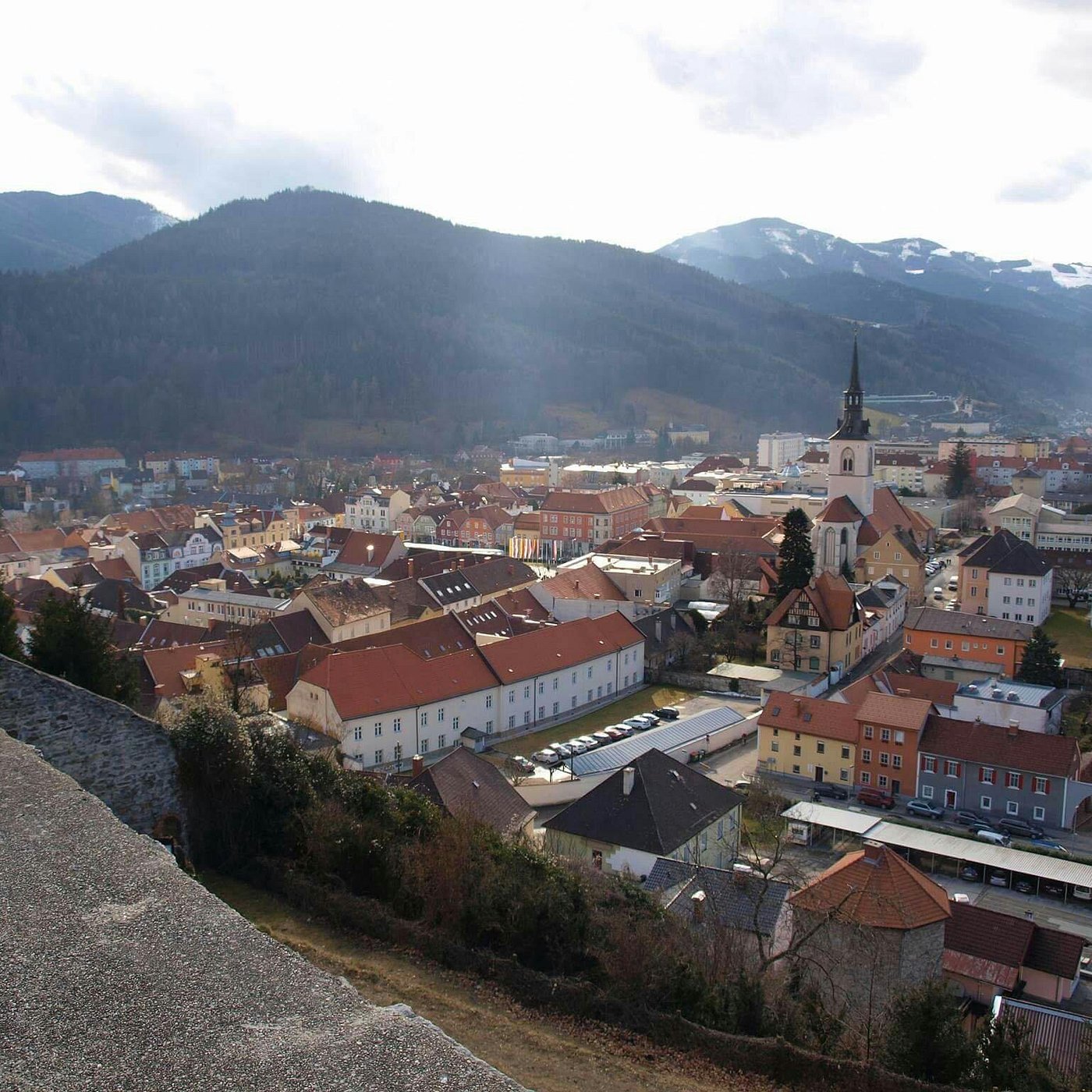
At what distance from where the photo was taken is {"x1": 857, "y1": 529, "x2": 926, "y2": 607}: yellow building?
46.0 meters

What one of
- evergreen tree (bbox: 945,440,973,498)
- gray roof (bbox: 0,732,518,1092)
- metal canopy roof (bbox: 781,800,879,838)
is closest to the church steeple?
evergreen tree (bbox: 945,440,973,498)

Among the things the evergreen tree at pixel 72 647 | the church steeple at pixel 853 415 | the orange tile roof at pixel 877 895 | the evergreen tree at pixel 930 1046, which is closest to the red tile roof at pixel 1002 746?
the orange tile roof at pixel 877 895

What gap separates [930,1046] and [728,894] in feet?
20.9

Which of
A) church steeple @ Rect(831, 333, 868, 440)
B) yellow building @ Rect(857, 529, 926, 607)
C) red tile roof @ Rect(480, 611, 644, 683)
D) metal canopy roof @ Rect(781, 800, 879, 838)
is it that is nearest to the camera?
metal canopy roof @ Rect(781, 800, 879, 838)

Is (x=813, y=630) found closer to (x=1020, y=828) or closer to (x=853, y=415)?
(x=1020, y=828)

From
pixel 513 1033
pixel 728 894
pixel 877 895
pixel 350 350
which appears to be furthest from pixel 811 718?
pixel 350 350

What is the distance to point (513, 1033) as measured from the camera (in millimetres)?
8648

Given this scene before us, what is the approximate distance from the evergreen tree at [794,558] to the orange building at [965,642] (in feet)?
15.7

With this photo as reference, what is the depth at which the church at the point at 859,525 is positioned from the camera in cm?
4634

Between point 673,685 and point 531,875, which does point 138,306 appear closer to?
point 673,685

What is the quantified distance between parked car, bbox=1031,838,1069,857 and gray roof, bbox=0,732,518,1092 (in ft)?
69.8

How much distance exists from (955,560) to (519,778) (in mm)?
39407

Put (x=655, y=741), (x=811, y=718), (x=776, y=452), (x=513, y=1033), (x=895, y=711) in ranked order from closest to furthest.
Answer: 1. (x=513, y=1033)
2. (x=895, y=711)
3. (x=811, y=718)
4. (x=655, y=741)
5. (x=776, y=452)

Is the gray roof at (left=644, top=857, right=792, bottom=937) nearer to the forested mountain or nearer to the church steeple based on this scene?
the church steeple
